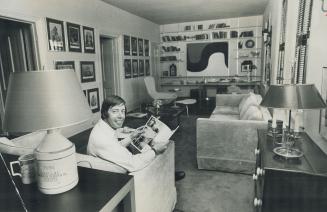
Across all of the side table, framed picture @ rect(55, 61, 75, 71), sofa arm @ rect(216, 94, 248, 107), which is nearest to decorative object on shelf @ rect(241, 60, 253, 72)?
sofa arm @ rect(216, 94, 248, 107)

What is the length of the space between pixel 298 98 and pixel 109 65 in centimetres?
500

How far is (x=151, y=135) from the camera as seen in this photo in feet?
5.85

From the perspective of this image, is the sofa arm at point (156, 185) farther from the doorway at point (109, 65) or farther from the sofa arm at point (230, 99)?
the doorway at point (109, 65)

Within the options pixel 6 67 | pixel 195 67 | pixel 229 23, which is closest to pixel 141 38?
pixel 195 67

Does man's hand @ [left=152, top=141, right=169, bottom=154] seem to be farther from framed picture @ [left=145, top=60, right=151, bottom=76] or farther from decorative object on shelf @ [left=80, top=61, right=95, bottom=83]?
Result: framed picture @ [left=145, top=60, right=151, bottom=76]

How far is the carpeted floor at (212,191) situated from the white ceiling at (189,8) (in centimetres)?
376

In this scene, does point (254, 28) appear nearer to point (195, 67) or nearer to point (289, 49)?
point (195, 67)

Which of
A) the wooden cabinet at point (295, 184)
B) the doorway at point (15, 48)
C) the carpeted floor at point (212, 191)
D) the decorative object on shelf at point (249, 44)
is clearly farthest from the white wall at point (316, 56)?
→ the decorative object on shelf at point (249, 44)

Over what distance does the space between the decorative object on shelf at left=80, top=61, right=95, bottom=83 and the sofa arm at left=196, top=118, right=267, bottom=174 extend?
2.74 m

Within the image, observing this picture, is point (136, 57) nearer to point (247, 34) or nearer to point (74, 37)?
point (74, 37)

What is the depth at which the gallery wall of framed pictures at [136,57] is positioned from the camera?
240 inches

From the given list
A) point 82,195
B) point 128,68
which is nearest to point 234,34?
point 128,68

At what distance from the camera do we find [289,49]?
2779 mm

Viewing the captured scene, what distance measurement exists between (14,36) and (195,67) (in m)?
5.42
